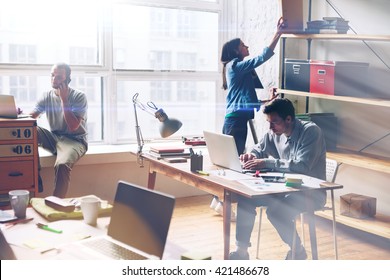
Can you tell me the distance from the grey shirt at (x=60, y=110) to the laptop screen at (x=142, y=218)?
259cm

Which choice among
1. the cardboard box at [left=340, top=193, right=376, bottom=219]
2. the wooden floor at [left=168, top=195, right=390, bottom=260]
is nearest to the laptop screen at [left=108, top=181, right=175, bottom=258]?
the wooden floor at [left=168, top=195, right=390, bottom=260]

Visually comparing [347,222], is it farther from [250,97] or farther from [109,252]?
[109,252]

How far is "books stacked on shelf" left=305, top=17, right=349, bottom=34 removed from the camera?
4.38 meters

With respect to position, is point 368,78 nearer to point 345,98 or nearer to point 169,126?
point 345,98

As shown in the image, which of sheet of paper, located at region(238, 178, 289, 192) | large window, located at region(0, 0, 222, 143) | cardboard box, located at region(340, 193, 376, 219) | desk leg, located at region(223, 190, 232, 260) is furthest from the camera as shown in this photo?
large window, located at region(0, 0, 222, 143)

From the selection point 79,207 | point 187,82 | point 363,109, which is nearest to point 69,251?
point 79,207

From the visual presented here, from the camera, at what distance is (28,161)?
4.33m

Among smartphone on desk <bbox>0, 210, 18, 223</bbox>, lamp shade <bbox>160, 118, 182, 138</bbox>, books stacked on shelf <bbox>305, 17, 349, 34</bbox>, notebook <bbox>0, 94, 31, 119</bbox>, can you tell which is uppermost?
books stacked on shelf <bbox>305, 17, 349, 34</bbox>

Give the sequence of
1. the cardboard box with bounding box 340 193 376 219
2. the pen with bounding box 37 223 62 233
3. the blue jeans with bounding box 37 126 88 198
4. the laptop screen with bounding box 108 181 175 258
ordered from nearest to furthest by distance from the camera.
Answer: the laptop screen with bounding box 108 181 175 258
the pen with bounding box 37 223 62 233
the cardboard box with bounding box 340 193 376 219
the blue jeans with bounding box 37 126 88 198

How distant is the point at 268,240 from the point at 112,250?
2312 mm

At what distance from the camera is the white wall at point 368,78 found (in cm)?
434

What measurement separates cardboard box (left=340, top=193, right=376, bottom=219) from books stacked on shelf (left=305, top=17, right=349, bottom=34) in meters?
1.26

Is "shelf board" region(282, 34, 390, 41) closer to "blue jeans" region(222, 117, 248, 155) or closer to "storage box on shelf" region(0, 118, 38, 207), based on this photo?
"blue jeans" region(222, 117, 248, 155)

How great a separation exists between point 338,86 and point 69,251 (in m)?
2.83
